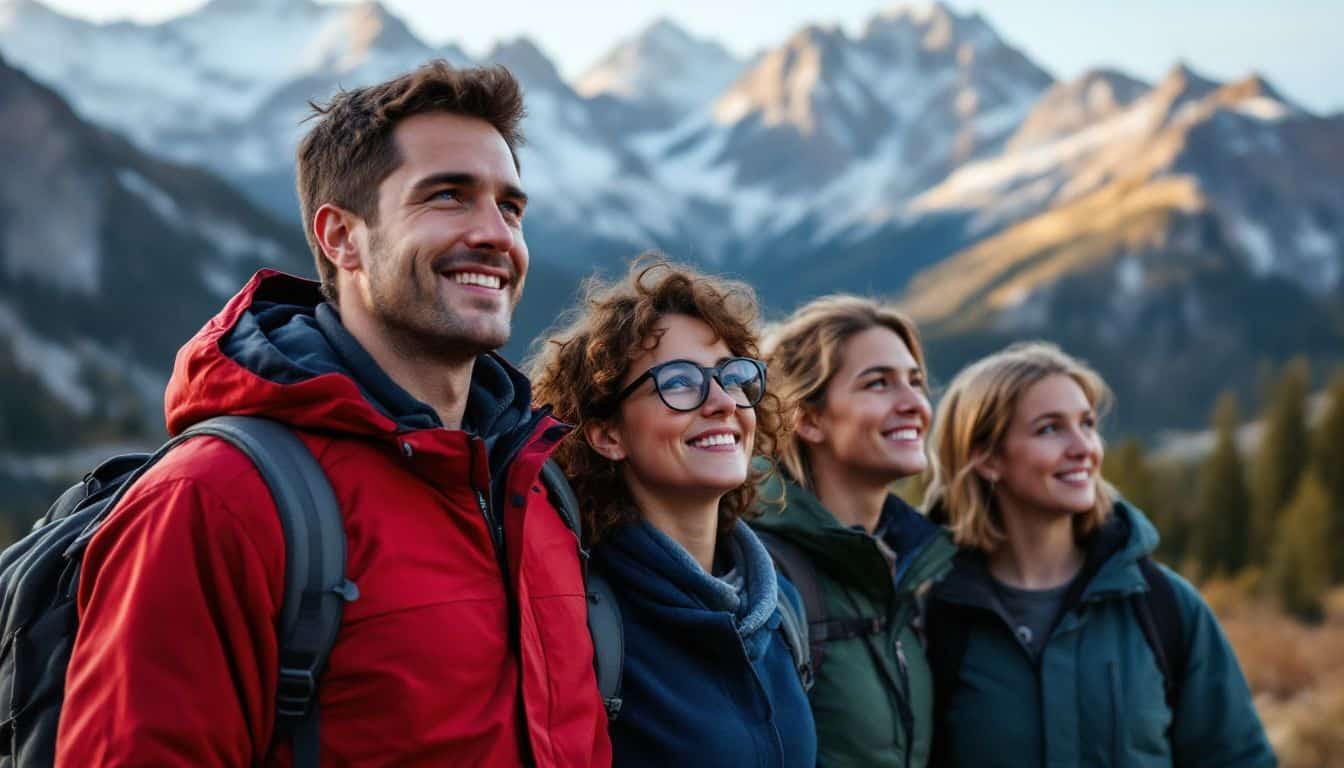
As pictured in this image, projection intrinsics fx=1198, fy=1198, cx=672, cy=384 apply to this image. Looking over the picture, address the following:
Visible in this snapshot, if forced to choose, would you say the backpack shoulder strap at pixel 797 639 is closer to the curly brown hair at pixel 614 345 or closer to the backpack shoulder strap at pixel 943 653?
the curly brown hair at pixel 614 345

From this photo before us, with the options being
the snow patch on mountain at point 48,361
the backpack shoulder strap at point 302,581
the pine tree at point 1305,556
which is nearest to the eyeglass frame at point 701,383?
the backpack shoulder strap at point 302,581

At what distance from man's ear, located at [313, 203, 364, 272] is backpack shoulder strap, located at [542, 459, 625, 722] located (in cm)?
81

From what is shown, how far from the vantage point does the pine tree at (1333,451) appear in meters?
53.0

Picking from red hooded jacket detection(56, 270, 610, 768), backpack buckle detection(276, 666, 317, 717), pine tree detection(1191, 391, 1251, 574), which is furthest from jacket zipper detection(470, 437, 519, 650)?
pine tree detection(1191, 391, 1251, 574)

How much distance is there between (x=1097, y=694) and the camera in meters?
4.56

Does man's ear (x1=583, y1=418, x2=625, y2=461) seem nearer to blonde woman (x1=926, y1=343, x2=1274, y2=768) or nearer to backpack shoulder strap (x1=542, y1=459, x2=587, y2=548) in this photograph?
backpack shoulder strap (x1=542, y1=459, x2=587, y2=548)

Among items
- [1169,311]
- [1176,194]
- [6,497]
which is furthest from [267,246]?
[1176,194]

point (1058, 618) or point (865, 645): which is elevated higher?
point (1058, 618)

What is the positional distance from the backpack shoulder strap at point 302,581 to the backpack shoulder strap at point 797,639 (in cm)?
173

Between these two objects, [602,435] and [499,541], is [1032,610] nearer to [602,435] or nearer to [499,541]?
→ [602,435]

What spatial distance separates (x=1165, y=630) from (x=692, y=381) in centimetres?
225

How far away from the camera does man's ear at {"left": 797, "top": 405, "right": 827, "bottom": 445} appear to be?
16.4 feet

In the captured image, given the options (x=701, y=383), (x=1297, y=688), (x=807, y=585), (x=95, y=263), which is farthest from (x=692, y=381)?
(x=95, y=263)

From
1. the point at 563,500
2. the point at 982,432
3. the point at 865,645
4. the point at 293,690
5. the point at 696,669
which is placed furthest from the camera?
the point at 982,432
